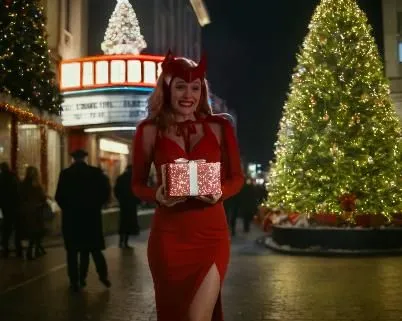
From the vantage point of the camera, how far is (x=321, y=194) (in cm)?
1609

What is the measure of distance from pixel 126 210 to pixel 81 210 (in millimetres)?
6502

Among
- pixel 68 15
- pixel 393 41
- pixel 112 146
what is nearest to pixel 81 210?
pixel 68 15

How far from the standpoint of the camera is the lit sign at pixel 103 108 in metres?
21.5

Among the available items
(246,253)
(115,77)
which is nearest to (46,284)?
(246,253)

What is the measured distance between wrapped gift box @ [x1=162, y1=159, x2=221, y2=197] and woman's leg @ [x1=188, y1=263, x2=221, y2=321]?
50cm

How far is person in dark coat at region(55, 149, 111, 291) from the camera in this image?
9.59 meters

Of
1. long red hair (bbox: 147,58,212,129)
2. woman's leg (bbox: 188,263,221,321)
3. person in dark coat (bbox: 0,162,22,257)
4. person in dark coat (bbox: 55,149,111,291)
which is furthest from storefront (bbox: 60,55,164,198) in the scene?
woman's leg (bbox: 188,263,221,321)

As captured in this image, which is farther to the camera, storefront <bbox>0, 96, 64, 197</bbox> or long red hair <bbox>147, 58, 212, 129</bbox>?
storefront <bbox>0, 96, 64, 197</bbox>

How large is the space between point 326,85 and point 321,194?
8.62 ft

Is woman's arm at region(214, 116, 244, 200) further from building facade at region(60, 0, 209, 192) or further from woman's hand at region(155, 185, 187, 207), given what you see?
building facade at region(60, 0, 209, 192)

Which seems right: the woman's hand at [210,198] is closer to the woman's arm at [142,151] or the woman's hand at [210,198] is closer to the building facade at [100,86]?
the woman's arm at [142,151]

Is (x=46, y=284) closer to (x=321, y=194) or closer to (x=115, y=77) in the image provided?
(x=321, y=194)

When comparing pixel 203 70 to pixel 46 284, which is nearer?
pixel 203 70

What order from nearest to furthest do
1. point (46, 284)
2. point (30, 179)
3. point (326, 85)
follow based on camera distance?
1. point (46, 284)
2. point (30, 179)
3. point (326, 85)
